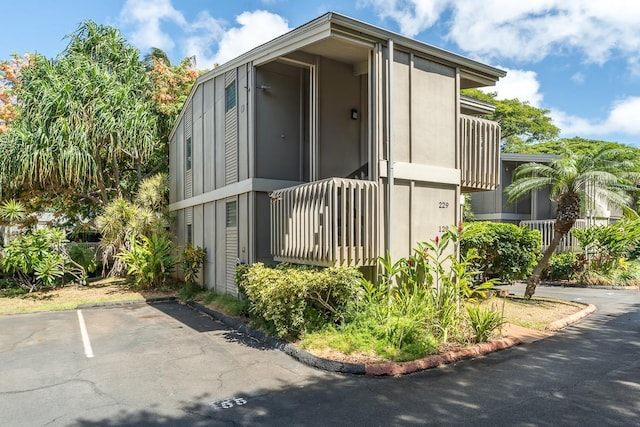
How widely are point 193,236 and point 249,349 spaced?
7.39 metres

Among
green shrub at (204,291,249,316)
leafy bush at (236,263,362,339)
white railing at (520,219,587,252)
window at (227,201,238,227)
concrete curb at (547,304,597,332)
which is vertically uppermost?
window at (227,201,238,227)

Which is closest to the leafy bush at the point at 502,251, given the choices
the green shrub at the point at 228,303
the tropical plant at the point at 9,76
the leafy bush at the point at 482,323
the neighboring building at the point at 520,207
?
the leafy bush at the point at 482,323

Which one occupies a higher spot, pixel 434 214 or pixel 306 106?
pixel 306 106

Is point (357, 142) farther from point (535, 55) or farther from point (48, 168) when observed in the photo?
point (535, 55)

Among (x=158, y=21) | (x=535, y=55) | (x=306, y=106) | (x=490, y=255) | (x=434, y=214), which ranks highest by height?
(x=535, y=55)

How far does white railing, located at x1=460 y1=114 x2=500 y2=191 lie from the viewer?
30.7 feet

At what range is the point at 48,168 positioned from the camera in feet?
43.3

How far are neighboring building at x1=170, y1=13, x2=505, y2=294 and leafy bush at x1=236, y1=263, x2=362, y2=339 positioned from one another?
409mm

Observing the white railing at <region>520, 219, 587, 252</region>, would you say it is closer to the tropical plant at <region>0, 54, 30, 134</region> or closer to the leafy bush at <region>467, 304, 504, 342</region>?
the leafy bush at <region>467, 304, 504, 342</region>

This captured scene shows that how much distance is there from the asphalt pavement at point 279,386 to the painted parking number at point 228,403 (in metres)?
0.02

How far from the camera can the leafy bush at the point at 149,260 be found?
42.8 ft

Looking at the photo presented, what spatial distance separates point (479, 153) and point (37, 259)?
1265 cm

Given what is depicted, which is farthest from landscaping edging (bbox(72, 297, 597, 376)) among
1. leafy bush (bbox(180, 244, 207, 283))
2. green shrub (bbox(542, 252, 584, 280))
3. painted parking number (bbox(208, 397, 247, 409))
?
green shrub (bbox(542, 252, 584, 280))

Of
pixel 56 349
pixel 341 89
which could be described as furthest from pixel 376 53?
pixel 56 349
